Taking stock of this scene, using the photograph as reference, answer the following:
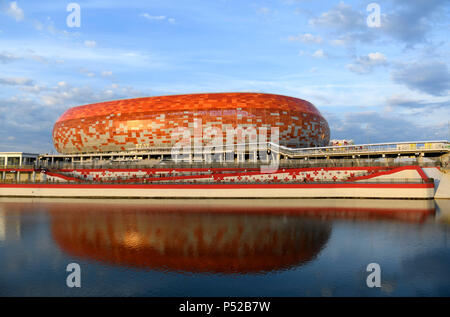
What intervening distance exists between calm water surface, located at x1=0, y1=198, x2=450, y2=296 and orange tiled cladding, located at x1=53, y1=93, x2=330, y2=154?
42.1 meters

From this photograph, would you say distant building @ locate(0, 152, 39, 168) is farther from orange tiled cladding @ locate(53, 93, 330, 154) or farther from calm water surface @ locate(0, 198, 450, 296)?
calm water surface @ locate(0, 198, 450, 296)

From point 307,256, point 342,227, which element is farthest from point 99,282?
point 342,227

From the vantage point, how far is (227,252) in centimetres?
1803

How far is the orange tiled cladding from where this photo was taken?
7125 cm

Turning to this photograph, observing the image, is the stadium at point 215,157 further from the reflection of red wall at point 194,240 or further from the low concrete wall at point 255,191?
the reflection of red wall at point 194,240

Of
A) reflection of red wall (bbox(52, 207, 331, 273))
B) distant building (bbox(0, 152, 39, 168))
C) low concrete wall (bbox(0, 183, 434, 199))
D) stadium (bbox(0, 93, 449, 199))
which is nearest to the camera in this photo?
reflection of red wall (bbox(52, 207, 331, 273))

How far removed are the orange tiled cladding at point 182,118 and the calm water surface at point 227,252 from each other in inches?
1656

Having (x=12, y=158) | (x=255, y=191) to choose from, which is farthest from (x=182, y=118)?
(x=12, y=158)

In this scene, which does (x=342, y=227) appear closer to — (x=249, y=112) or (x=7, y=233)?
(x=7, y=233)

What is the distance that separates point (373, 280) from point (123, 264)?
1193cm

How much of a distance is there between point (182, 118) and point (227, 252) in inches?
2244

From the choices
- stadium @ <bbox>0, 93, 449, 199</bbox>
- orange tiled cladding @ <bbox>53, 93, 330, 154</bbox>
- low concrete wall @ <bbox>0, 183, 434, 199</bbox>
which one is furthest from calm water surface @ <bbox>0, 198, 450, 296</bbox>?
orange tiled cladding @ <bbox>53, 93, 330, 154</bbox>

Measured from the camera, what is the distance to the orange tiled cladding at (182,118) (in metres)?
71.2

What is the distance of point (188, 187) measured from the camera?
149 feet
